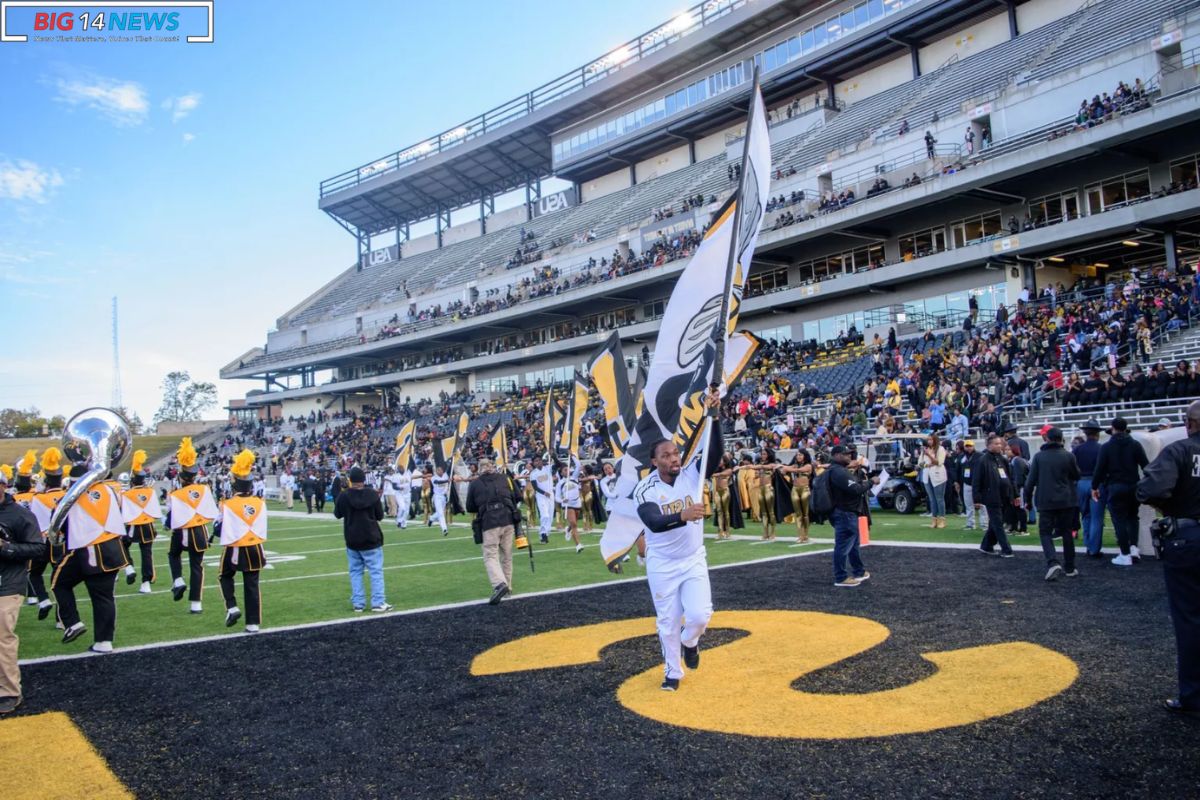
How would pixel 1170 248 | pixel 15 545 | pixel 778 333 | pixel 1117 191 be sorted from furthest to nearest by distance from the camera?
pixel 778 333, pixel 1117 191, pixel 1170 248, pixel 15 545

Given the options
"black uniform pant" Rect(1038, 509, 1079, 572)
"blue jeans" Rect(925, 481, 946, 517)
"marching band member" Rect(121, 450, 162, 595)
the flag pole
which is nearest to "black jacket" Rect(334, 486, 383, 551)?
"marching band member" Rect(121, 450, 162, 595)

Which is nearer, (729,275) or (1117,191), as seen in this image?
(729,275)

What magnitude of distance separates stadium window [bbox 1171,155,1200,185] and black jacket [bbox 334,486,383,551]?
28.0 metres

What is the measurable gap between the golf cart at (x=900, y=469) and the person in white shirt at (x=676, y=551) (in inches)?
535

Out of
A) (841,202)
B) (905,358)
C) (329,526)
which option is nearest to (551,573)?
(329,526)

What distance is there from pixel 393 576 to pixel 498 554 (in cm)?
353

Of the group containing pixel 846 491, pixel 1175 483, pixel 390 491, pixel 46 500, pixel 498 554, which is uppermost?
pixel 46 500

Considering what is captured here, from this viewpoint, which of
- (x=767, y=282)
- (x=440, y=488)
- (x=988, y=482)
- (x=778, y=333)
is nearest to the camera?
(x=988, y=482)

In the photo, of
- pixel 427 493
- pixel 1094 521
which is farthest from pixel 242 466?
pixel 427 493

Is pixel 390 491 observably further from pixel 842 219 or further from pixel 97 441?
pixel 842 219

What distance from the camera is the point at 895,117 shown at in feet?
122

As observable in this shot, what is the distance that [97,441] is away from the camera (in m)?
8.38

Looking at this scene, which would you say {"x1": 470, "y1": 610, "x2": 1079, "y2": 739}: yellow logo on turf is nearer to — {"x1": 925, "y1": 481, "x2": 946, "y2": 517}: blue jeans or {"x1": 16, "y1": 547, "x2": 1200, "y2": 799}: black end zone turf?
→ {"x1": 16, "y1": 547, "x2": 1200, "y2": 799}: black end zone turf

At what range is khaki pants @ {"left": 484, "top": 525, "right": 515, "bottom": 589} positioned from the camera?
9.86 meters
